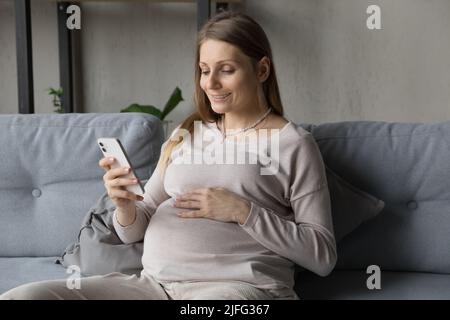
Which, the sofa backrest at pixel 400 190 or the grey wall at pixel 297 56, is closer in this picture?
the sofa backrest at pixel 400 190

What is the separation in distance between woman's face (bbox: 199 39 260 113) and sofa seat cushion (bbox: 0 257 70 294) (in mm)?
611

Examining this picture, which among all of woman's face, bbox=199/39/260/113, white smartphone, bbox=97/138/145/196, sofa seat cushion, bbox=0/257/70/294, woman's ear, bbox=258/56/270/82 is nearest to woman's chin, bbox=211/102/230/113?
woman's face, bbox=199/39/260/113

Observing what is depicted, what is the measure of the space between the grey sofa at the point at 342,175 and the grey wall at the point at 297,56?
5.45ft

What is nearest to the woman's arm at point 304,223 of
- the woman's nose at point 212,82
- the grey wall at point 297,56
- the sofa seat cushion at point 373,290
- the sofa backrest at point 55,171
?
the sofa seat cushion at point 373,290

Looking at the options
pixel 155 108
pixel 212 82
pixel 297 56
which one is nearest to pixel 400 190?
pixel 212 82

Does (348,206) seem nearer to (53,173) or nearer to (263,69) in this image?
(263,69)

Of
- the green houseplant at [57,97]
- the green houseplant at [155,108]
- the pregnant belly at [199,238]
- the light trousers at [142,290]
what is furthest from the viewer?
the green houseplant at [57,97]

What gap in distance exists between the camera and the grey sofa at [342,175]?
1678 mm

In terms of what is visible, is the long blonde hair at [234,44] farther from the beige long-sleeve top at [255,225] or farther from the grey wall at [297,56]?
the grey wall at [297,56]

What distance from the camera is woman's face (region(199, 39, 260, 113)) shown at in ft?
5.02

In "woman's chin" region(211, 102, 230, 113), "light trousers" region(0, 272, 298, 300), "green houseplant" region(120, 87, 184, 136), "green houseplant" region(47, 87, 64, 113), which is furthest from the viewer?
"green houseplant" region(47, 87, 64, 113)

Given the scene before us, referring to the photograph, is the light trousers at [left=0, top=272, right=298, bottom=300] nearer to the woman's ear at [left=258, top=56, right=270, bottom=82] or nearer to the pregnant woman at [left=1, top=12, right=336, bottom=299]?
the pregnant woman at [left=1, top=12, right=336, bottom=299]
